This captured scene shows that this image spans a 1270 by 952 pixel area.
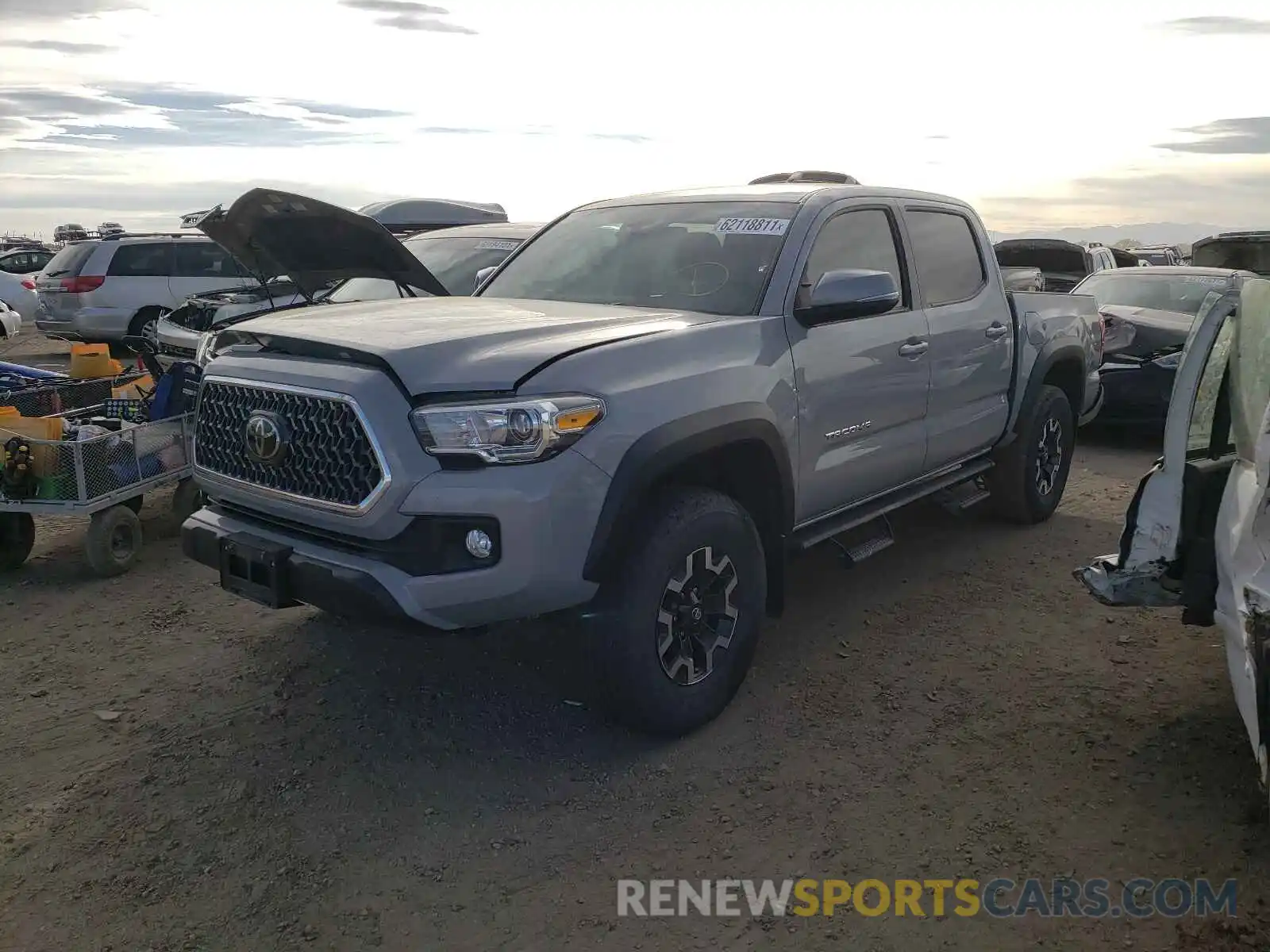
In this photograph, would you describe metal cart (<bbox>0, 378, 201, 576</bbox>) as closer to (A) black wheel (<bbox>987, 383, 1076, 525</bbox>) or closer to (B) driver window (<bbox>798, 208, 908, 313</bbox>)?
(B) driver window (<bbox>798, 208, 908, 313</bbox>)

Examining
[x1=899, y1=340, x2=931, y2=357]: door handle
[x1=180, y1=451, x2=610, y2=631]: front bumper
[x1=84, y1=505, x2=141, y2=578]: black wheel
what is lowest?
[x1=84, y1=505, x2=141, y2=578]: black wheel

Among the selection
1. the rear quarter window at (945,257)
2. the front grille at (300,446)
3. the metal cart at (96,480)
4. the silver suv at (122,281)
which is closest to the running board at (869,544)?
the rear quarter window at (945,257)

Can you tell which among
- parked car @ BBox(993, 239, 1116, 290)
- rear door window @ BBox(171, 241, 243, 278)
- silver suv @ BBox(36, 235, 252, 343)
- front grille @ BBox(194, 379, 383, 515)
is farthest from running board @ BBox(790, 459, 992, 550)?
rear door window @ BBox(171, 241, 243, 278)

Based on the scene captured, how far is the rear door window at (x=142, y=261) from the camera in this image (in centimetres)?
1474

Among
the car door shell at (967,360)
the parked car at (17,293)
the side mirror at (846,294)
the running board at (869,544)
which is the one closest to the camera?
the side mirror at (846,294)

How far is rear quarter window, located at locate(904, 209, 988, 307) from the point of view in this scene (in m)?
5.11

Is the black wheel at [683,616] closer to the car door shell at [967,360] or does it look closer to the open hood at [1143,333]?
the car door shell at [967,360]

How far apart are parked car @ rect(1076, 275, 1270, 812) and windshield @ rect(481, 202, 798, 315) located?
159cm

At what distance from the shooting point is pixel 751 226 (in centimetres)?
434

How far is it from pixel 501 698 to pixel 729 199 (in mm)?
2381

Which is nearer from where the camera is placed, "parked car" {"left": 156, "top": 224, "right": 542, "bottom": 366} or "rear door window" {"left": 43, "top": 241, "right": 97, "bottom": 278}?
"parked car" {"left": 156, "top": 224, "right": 542, "bottom": 366}

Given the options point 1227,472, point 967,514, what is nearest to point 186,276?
point 967,514

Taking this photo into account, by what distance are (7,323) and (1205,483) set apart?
18.5 metres

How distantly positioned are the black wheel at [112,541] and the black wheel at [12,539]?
0.33m
